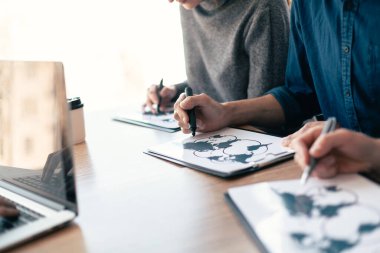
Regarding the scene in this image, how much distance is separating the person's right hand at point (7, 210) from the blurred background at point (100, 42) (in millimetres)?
1059

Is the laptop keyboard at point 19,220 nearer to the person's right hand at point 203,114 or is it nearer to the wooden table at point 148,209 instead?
the wooden table at point 148,209

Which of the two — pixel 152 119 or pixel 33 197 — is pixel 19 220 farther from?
pixel 152 119

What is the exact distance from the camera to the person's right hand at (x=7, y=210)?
0.62 metres

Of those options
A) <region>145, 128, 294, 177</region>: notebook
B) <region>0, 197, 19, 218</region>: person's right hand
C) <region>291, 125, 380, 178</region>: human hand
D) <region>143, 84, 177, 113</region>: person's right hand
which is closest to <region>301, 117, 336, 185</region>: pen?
<region>291, 125, 380, 178</region>: human hand

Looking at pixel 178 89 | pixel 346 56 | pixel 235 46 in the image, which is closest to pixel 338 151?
pixel 346 56

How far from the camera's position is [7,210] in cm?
62

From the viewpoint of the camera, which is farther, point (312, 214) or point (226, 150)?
point (226, 150)

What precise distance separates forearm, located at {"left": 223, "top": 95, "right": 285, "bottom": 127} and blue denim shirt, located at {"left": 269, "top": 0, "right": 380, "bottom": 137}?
24mm

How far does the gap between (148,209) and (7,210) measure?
21cm

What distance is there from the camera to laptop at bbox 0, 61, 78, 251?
0.61 meters

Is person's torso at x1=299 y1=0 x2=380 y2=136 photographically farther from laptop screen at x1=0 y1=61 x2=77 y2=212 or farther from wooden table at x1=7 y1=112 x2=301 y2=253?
laptop screen at x1=0 y1=61 x2=77 y2=212

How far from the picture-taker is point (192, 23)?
5.12ft

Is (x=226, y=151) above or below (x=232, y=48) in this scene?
below

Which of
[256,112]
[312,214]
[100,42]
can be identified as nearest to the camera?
[312,214]
